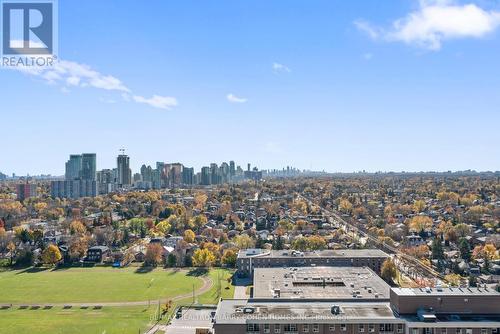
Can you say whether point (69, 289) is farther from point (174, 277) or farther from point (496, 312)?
point (496, 312)

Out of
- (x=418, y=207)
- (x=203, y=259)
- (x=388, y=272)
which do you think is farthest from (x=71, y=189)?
(x=388, y=272)

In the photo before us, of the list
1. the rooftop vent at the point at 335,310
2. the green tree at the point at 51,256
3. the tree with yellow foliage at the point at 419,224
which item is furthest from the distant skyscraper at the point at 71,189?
the rooftop vent at the point at 335,310

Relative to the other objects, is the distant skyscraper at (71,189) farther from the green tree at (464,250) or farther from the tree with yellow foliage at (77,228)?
the green tree at (464,250)

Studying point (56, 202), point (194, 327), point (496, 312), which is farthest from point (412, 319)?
point (56, 202)

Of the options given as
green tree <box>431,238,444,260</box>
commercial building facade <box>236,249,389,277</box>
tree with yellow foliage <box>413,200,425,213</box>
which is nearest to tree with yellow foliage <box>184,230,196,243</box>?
commercial building facade <box>236,249,389,277</box>

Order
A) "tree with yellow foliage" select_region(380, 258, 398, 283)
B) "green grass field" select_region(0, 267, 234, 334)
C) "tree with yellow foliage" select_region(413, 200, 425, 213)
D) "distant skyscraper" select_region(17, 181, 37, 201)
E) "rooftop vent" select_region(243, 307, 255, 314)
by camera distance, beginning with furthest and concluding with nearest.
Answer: "distant skyscraper" select_region(17, 181, 37, 201) → "tree with yellow foliage" select_region(413, 200, 425, 213) → "tree with yellow foliage" select_region(380, 258, 398, 283) → "green grass field" select_region(0, 267, 234, 334) → "rooftop vent" select_region(243, 307, 255, 314)

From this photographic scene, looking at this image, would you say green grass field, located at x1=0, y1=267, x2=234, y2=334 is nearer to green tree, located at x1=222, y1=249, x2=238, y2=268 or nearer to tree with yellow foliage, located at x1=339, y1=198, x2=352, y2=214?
green tree, located at x1=222, y1=249, x2=238, y2=268
